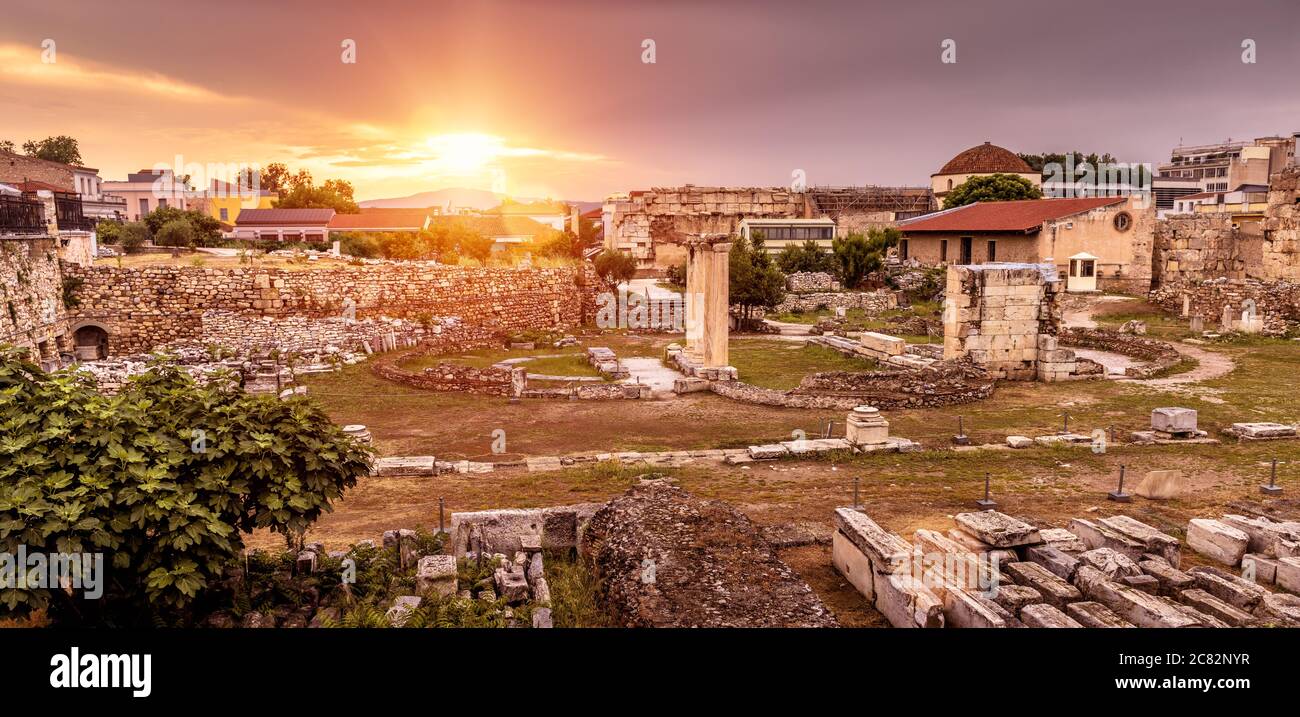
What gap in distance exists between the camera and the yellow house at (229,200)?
235 ft

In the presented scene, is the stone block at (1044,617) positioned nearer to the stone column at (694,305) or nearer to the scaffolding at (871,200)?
the stone column at (694,305)

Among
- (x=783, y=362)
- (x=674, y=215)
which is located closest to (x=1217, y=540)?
(x=783, y=362)

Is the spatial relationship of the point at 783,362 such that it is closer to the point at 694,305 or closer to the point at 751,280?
the point at 694,305

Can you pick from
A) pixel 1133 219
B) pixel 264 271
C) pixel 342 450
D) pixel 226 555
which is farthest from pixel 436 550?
pixel 1133 219

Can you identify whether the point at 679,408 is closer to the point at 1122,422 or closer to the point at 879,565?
the point at 1122,422

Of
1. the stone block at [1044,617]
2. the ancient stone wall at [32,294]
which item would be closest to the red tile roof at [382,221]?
the ancient stone wall at [32,294]

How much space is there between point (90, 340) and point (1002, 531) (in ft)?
89.4

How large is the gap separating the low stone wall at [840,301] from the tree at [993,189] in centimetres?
1979

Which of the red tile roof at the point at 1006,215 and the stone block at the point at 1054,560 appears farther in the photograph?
the red tile roof at the point at 1006,215

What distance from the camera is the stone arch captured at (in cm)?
2471

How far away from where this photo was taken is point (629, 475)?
41.7 feet

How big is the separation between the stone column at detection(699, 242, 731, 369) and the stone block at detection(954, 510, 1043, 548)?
12375 mm

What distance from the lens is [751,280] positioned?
31844 millimetres

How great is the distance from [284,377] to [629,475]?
36.5 feet
